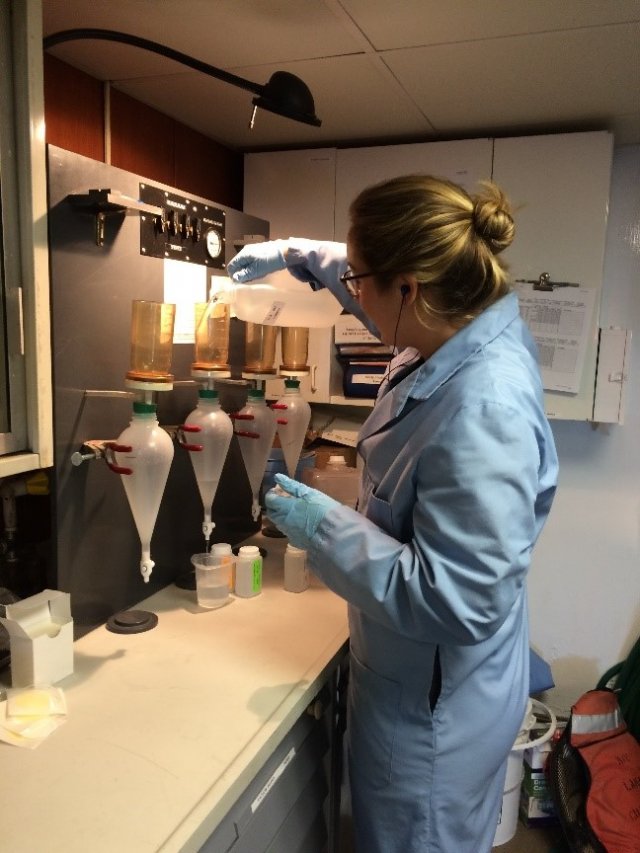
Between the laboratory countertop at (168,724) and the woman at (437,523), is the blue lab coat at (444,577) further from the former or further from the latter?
the laboratory countertop at (168,724)

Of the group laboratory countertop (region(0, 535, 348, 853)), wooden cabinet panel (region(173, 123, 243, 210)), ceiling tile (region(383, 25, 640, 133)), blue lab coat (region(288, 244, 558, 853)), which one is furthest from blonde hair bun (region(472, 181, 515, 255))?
wooden cabinet panel (region(173, 123, 243, 210))

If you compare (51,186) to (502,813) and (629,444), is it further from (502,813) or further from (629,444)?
(502,813)

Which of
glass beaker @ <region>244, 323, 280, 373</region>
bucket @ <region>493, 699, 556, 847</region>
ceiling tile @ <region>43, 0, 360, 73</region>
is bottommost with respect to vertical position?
bucket @ <region>493, 699, 556, 847</region>

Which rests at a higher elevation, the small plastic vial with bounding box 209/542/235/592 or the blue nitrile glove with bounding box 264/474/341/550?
the blue nitrile glove with bounding box 264/474/341/550

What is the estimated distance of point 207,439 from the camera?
4.97 ft

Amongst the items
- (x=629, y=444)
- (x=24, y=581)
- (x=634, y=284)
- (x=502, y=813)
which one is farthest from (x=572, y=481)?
(x=24, y=581)

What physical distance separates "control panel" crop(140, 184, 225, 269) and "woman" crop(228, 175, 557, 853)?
515mm

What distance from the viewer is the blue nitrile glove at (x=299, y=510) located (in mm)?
1169

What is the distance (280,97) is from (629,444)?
1740 millimetres

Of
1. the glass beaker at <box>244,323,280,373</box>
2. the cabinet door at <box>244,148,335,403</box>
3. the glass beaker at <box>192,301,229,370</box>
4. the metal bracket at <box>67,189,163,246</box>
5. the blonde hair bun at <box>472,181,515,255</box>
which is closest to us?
the blonde hair bun at <box>472,181,515,255</box>

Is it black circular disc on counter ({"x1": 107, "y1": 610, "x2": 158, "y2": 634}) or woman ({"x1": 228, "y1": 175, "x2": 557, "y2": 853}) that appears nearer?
woman ({"x1": 228, "y1": 175, "x2": 557, "y2": 853})

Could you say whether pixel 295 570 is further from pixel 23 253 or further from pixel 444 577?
pixel 23 253

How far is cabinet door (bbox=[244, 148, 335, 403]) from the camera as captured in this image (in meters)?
2.22

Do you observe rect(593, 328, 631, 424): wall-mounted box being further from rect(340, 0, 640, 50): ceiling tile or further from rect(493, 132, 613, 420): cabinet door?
rect(340, 0, 640, 50): ceiling tile
